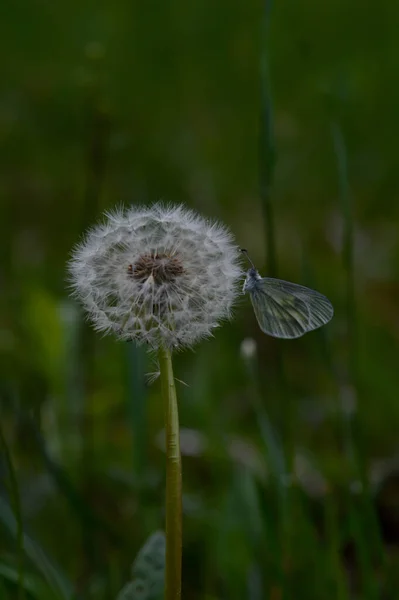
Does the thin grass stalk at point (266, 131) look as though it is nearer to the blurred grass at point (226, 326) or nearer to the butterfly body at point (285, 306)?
the blurred grass at point (226, 326)

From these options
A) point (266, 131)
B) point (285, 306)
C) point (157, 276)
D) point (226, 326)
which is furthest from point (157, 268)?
point (226, 326)

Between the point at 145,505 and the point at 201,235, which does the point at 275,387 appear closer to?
the point at 145,505

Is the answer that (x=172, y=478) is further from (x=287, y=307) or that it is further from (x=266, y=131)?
(x=266, y=131)

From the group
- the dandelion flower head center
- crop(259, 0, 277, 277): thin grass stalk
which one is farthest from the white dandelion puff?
crop(259, 0, 277, 277): thin grass stalk

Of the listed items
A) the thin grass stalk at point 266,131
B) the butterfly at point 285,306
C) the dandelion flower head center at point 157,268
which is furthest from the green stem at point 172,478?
the thin grass stalk at point 266,131

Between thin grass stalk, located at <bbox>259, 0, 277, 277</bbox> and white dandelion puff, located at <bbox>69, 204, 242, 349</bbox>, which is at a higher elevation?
thin grass stalk, located at <bbox>259, 0, 277, 277</bbox>

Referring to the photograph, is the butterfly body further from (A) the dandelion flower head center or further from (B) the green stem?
(B) the green stem
